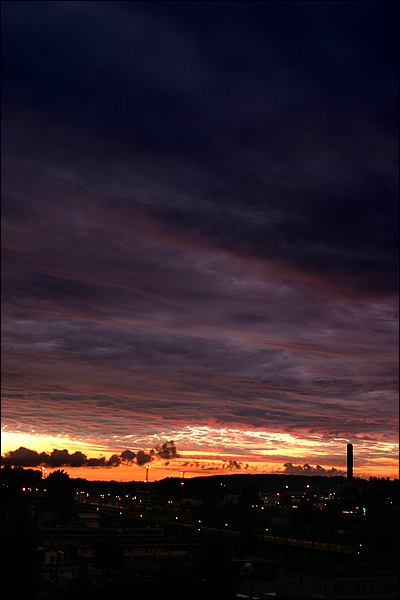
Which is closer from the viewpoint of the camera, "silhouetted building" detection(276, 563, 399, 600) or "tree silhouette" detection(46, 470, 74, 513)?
"silhouetted building" detection(276, 563, 399, 600)

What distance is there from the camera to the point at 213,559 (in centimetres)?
4784

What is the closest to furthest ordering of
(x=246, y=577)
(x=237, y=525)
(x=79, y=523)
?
(x=246, y=577) < (x=79, y=523) < (x=237, y=525)

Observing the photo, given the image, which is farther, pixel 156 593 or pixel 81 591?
pixel 81 591

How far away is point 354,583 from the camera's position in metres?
42.6

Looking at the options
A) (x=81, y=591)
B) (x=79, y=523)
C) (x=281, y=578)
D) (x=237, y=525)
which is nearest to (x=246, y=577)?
(x=281, y=578)

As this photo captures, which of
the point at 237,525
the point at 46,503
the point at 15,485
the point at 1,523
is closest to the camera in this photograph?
the point at 1,523

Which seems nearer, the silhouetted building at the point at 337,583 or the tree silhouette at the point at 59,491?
the silhouetted building at the point at 337,583

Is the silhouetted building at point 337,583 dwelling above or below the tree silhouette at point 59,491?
above

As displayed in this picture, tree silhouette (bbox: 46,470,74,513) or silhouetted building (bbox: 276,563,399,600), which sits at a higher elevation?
silhouetted building (bbox: 276,563,399,600)

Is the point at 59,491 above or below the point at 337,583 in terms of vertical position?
below

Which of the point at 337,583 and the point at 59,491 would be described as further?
the point at 59,491

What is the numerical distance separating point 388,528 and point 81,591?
53.2 metres

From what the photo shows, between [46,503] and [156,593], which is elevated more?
[156,593]

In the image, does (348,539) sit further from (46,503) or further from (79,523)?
(46,503)
